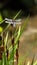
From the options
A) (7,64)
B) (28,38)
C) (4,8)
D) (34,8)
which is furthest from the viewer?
(34,8)

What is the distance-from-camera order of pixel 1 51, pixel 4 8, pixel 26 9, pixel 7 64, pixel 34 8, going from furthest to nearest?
pixel 34 8 → pixel 26 9 → pixel 4 8 → pixel 7 64 → pixel 1 51

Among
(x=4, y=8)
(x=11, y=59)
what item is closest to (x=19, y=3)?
(x=4, y=8)

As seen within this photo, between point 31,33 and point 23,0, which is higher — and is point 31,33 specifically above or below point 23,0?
below

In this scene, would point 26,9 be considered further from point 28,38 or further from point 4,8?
point 28,38

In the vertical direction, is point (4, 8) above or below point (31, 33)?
above

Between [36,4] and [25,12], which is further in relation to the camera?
[36,4]

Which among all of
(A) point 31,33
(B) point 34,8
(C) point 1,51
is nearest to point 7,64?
(C) point 1,51

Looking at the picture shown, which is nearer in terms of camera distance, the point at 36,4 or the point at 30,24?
the point at 30,24

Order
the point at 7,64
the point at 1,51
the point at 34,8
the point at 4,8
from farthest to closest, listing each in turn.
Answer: the point at 34,8 < the point at 4,8 < the point at 7,64 < the point at 1,51

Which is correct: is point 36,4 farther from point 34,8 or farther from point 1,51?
point 1,51
